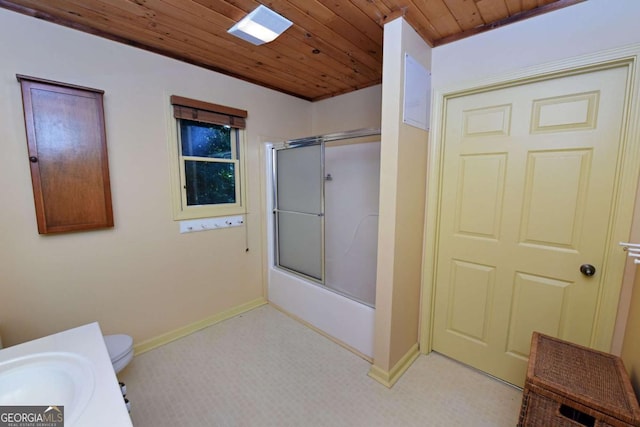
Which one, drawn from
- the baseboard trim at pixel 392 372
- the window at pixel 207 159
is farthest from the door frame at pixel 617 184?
the window at pixel 207 159

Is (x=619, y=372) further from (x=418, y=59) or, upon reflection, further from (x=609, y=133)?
(x=418, y=59)

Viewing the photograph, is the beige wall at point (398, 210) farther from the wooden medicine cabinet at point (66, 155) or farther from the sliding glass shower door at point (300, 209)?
the wooden medicine cabinet at point (66, 155)

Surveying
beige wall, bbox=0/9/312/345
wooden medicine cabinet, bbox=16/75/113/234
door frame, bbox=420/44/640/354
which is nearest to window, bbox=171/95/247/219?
beige wall, bbox=0/9/312/345

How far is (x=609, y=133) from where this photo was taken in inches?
55.6

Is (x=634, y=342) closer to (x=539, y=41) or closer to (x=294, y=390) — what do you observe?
(x=539, y=41)

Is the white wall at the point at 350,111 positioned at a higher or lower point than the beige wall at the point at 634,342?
higher

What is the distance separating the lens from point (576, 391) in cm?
113

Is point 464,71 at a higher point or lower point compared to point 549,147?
higher

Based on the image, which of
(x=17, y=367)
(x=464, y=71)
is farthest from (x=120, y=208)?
(x=464, y=71)

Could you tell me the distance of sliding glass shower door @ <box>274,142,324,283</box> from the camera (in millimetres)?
2510

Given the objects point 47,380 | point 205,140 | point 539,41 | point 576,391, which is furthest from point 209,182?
point 576,391

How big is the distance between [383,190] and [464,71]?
3.15 ft

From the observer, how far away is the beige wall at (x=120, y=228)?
1.61 metres

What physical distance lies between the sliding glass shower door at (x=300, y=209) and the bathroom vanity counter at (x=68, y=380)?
5.75 feet
